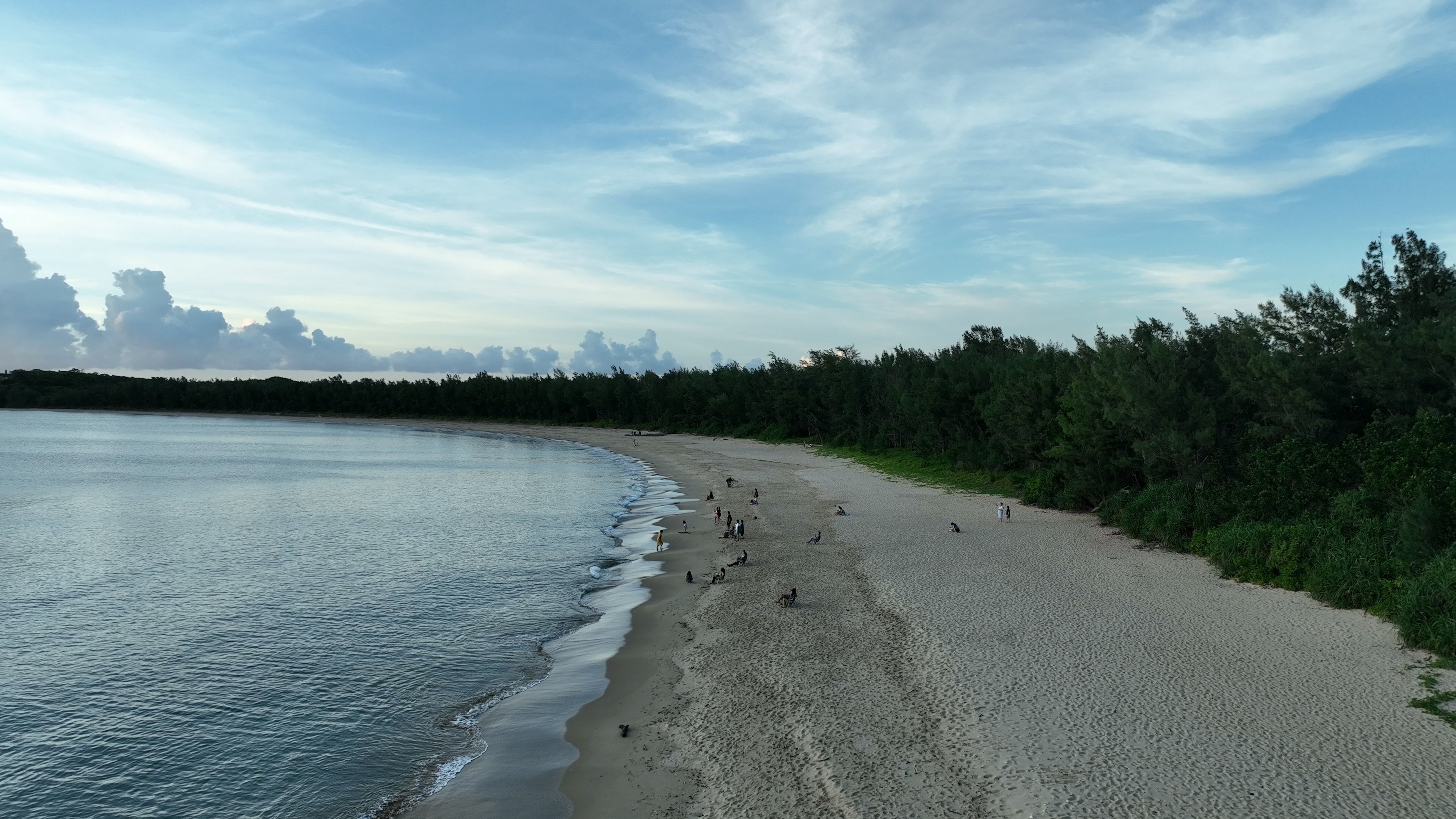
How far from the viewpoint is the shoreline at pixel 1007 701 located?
9727 millimetres

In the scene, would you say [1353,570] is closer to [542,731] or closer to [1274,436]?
[1274,436]

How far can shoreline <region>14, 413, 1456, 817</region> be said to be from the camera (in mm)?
9727

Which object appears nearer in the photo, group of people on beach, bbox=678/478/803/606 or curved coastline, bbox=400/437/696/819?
curved coastline, bbox=400/437/696/819

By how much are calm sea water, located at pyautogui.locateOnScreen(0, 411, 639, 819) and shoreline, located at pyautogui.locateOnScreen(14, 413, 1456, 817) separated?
2.26 meters

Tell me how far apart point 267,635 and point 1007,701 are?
14953mm

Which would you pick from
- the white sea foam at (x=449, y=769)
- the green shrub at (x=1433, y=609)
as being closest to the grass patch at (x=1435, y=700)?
the green shrub at (x=1433, y=609)

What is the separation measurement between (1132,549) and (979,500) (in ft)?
36.8

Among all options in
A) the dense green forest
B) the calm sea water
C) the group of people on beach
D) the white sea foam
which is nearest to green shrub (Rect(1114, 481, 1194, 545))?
the dense green forest

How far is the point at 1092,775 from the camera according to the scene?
32.6ft

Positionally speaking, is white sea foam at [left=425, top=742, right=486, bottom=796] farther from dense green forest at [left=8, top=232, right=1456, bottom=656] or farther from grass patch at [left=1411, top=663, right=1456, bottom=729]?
dense green forest at [left=8, top=232, right=1456, bottom=656]

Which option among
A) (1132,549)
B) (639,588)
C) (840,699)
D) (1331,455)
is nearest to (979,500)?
(1132,549)

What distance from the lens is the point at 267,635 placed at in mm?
17938

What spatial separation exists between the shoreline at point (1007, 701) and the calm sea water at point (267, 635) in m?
2.26

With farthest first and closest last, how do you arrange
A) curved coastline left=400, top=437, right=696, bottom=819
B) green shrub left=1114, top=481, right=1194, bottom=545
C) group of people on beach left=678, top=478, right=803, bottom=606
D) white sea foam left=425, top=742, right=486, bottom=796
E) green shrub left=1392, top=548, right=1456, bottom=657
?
green shrub left=1114, top=481, right=1194, bottom=545
group of people on beach left=678, top=478, right=803, bottom=606
green shrub left=1392, top=548, right=1456, bottom=657
white sea foam left=425, top=742, right=486, bottom=796
curved coastline left=400, top=437, right=696, bottom=819
